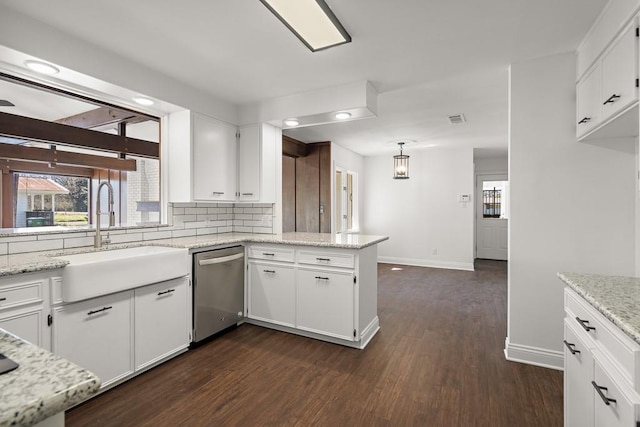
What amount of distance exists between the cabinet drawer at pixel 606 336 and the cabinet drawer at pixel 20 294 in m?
2.69

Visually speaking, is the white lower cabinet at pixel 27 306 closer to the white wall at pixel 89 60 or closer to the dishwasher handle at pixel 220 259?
the dishwasher handle at pixel 220 259

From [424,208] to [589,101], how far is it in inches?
187

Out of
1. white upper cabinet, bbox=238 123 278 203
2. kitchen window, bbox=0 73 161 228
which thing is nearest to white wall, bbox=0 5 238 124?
kitchen window, bbox=0 73 161 228

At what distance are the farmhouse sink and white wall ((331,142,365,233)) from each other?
345cm

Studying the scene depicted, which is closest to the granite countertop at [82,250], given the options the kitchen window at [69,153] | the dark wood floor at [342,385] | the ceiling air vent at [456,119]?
the kitchen window at [69,153]

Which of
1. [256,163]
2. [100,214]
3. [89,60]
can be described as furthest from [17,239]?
[256,163]

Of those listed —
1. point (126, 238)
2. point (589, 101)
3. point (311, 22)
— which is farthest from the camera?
point (126, 238)

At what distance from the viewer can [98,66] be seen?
7.87 feet

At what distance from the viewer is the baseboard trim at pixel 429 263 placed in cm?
639

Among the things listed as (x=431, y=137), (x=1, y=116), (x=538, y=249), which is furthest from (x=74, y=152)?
(x=431, y=137)

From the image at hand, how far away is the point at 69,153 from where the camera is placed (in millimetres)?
2623

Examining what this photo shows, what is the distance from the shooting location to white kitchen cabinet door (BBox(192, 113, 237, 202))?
325 centimetres

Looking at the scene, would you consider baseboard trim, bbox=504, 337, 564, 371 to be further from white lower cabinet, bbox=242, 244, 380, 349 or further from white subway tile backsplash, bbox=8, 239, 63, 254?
white subway tile backsplash, bbox=8, 239, 63, 254

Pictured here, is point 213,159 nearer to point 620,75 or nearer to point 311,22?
point 311,22
